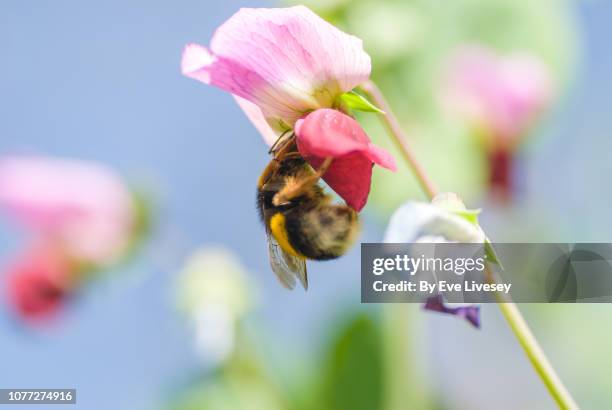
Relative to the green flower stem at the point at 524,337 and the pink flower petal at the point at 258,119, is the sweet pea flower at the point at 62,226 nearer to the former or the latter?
the pink flower petal at the point at 258,119

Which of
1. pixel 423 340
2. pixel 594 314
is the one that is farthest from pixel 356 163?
pixel 594 314

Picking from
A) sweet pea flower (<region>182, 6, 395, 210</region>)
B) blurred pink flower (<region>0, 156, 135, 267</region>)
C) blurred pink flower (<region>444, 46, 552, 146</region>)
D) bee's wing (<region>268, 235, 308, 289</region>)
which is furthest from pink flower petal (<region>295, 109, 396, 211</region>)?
blurred pink flower (<region>0, 156, 135, 267</region>)

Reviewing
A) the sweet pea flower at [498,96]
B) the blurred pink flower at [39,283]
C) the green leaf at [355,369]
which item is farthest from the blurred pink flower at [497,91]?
the blurred pink flower at [39,283]

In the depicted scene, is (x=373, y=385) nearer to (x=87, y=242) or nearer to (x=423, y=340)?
(x=423, y=340)

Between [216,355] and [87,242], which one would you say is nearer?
[216,355]

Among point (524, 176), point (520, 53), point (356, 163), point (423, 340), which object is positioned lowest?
point (423, 340)

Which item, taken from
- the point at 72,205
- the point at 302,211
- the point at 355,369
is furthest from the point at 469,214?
the point at 72,205

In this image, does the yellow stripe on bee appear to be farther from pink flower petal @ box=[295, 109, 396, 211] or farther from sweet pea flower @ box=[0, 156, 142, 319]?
sweet pea flower @ box=[0, 156, 142, 319]
